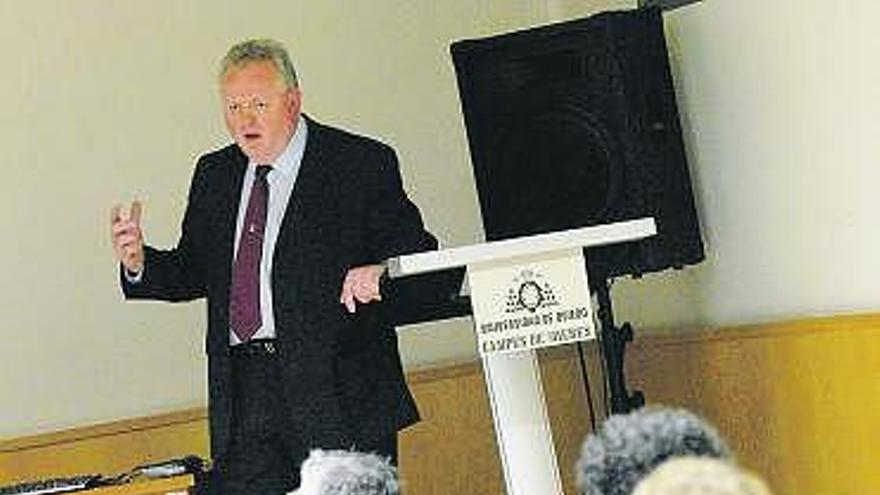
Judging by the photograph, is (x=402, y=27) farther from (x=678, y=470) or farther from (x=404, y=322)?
(x=678, y=470)

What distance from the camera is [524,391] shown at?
3.51 meters

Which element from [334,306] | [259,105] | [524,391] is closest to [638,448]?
[524,391]

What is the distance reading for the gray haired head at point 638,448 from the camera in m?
1.99

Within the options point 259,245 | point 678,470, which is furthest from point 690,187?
point 678,470

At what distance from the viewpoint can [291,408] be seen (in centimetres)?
371

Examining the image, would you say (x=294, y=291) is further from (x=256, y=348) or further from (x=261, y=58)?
(x=261, y=58)

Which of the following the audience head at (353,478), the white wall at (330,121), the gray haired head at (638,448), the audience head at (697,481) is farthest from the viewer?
the white wall at (330,121)

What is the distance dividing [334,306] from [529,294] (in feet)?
1.74

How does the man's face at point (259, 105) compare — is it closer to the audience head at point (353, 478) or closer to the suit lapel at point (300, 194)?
the suit lapel at point (300, 194)

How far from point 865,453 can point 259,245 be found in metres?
1.35

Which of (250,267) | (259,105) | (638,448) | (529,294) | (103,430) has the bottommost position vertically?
(103,430)

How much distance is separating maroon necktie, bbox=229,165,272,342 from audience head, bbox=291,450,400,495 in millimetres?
1627

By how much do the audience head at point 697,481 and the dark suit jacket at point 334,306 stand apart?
2.04 metres

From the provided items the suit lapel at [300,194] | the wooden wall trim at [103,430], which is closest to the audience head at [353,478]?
the suit lapel at [300,194]
